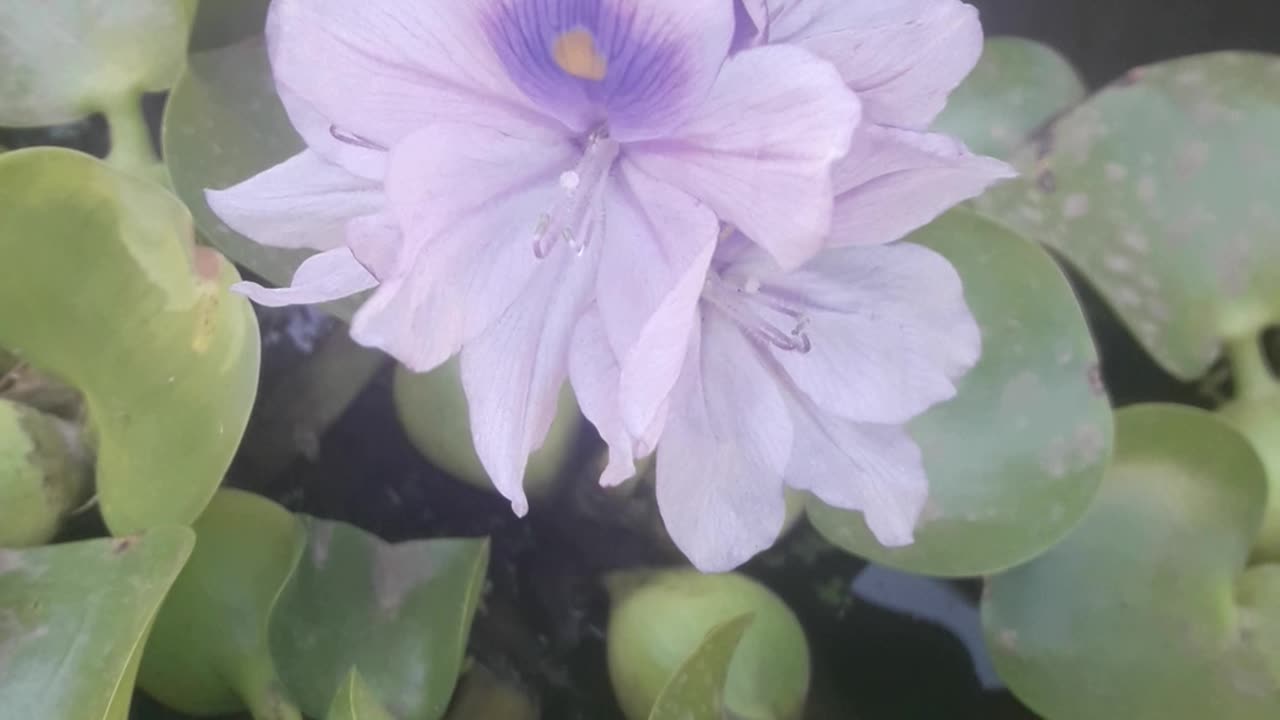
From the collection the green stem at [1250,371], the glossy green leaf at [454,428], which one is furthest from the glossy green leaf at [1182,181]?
the glossy green leaf at [454,428]

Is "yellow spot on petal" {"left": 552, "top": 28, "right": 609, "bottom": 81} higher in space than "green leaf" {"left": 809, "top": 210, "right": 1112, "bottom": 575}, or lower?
higher

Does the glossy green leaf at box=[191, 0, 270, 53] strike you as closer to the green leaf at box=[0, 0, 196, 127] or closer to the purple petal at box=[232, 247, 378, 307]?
the green leaf at box=[0, 0, 196, 127]

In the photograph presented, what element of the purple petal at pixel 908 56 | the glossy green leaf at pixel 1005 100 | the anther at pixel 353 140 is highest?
the purple petal at pixel 908 56

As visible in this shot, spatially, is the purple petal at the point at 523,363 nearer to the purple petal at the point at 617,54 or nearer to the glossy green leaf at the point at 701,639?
the purple petal at the point at 617,54

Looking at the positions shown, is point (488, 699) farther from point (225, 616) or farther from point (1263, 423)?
point (1263, 423)

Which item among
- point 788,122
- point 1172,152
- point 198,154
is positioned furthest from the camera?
point 1172,152

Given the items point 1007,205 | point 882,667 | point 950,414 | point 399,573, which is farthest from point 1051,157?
point 399,573

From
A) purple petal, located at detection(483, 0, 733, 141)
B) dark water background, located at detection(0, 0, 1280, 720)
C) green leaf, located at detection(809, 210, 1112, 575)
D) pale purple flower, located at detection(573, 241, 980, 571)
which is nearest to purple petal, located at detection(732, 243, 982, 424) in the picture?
pale purple flower, located at detection(573, 241, 980, 571)

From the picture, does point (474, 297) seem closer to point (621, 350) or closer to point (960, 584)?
point (621, 350)
